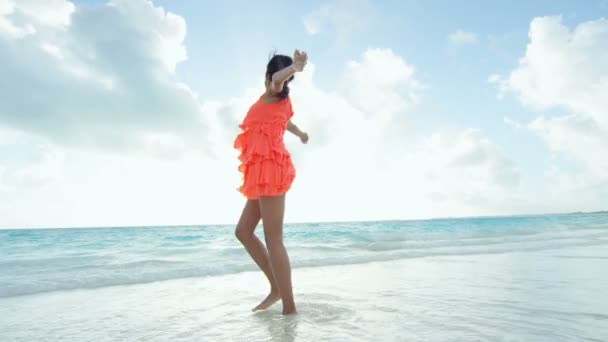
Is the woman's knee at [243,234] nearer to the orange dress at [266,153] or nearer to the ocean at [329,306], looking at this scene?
the orange dress at [266,153]

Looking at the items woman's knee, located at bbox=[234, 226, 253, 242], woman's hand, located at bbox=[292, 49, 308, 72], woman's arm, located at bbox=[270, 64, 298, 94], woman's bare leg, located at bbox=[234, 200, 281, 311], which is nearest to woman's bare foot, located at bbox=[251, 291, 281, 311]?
woman's bare leg, located at bbox=[234, 200, 281, 311]

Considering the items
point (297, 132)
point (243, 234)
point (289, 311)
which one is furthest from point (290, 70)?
point (289, 311)

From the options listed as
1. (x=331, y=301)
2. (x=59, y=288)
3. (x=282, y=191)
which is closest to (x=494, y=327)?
(x=331, y=301)

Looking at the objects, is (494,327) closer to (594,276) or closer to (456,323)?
(456,323)

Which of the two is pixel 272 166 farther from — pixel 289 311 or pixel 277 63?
pixel 289 311

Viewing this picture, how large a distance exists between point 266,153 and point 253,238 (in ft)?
2.39

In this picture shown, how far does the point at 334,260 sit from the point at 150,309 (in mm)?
4175

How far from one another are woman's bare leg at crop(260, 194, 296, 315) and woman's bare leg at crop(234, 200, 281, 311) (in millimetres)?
266

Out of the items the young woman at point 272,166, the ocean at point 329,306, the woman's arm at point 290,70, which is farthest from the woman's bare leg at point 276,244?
the woman's arm at point 290,70

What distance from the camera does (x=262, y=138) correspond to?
286 cm

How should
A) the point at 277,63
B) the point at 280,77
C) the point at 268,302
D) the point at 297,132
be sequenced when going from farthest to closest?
the point at 297,132, the point at 268,302, the point at 277,63, the point at 280,77

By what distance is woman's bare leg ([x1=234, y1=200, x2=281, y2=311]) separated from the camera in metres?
3.06

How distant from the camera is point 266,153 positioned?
2807 mm

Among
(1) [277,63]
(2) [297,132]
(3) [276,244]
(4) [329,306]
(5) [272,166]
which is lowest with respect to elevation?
(4) [329,306]
